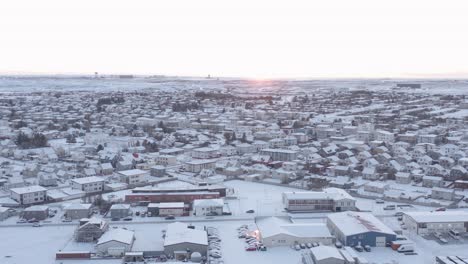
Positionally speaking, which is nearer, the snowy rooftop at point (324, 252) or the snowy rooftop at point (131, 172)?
the snowy rooftop at point (324, 252)

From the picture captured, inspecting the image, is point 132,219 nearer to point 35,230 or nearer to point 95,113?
point 35,230

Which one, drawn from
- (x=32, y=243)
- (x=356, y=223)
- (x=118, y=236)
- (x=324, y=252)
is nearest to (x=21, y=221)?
(x=32, y=243)

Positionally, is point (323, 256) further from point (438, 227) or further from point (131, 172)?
point (131, 172)

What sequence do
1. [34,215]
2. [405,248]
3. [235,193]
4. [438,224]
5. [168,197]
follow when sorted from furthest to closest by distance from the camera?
1. [235,193]
2. [168,197]
3. [34,215]
4. [438,224]
5. [405,248]

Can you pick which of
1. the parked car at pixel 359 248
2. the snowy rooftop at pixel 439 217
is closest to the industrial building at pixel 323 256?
the parked car at pixel 359 248

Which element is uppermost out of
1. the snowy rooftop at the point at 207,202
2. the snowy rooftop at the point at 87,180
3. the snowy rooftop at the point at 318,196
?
the snowy rooftop at the point at 318,196

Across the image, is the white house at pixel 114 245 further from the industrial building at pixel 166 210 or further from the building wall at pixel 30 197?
the building wall at pixel 30 197

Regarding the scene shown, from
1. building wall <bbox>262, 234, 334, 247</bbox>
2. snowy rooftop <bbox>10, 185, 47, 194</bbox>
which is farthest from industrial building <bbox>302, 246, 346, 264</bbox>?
snowy rooftop <bbox>10, 185, 47, 194</bbox>
